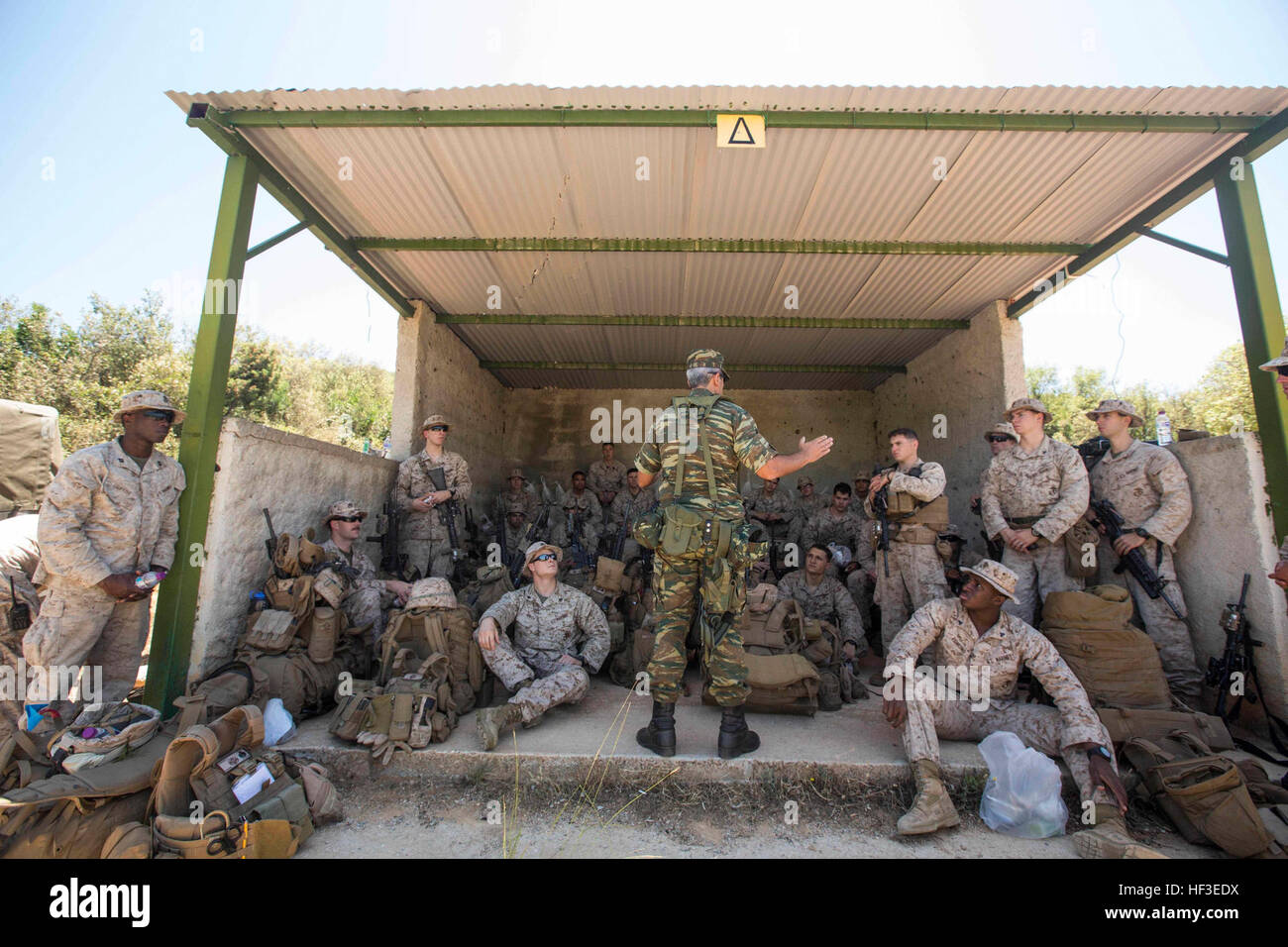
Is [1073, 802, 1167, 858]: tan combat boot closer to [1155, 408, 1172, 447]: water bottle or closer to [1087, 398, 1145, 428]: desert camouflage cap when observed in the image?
Result: [1087, 398, 1145, 428]: desert camouflage cap

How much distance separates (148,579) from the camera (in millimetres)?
3609

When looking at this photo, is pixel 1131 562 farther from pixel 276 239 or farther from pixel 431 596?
pixel 276 239

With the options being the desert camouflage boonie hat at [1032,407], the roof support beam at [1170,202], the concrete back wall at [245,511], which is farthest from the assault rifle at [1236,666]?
the concrete back wall at [245,511]

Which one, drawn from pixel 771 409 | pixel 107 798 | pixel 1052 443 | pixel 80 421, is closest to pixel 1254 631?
pixel 1052 443

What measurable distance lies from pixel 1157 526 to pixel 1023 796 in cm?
263

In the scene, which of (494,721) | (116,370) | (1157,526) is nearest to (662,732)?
(494,721)

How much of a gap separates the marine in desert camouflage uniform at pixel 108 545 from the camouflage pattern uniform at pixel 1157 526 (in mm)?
6657

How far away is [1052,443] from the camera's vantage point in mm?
4688

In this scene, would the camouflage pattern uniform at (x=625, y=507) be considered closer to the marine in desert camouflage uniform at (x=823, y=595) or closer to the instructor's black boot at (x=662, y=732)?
the marine in desert camouflage uniform at (x=823, y=595)

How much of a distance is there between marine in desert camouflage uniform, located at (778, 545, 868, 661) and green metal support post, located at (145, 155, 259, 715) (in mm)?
4618

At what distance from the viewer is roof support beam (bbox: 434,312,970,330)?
24.8 ft
